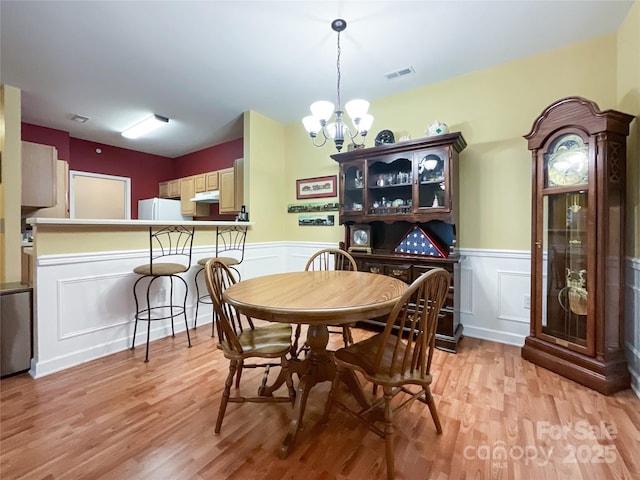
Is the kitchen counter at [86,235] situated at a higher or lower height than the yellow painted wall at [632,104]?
lower

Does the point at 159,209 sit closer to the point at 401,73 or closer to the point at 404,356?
the point at 401,73

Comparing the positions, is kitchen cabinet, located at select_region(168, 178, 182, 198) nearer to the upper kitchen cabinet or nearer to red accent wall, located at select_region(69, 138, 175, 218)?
red accent wall, located at select_region(69, 138, 175, 218)

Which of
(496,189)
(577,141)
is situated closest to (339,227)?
(496,189)

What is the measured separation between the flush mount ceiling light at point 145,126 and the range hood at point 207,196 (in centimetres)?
114

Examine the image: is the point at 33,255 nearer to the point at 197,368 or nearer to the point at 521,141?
the point at 197,368

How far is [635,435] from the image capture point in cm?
151

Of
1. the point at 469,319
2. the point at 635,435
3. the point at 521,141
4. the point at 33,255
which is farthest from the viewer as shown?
the point at 469,319

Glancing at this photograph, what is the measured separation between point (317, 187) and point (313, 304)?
2.74 m

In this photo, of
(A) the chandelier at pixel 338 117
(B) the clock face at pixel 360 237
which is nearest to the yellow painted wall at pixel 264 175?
(B) the clock face at pixel 360 237

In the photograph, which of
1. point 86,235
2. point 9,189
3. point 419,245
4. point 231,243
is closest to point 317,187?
point 231,243

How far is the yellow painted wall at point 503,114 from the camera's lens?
2373 millimetres

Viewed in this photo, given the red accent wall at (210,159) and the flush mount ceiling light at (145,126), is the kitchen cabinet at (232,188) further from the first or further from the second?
the flush mount ceiling light at (145,126)

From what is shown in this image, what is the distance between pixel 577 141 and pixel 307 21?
7.00 ft

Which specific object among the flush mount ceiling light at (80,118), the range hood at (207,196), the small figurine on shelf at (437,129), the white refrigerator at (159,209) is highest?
the flush mount ceiling light at (80,118)
